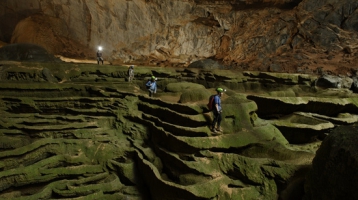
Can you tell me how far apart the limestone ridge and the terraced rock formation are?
331 inches

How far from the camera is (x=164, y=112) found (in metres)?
9.52

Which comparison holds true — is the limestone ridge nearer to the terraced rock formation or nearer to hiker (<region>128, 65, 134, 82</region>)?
hiker (<region>128, 65, 134, 82</region>)

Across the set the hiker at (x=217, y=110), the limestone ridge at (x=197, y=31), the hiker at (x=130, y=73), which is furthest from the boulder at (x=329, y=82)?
the hiker at (x=130, y=73)

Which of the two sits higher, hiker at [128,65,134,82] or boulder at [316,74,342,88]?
boulder at [316,74,342,88]

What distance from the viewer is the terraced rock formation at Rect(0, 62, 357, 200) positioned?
708 cm

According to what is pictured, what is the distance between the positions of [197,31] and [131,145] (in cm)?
1637

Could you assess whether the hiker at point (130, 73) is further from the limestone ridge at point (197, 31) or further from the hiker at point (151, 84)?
the limestone ridge at point (197, 31)

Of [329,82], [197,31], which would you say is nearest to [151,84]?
A: [329,82]

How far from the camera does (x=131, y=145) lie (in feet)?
31.6

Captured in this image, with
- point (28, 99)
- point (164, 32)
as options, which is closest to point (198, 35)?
point (164, 32)

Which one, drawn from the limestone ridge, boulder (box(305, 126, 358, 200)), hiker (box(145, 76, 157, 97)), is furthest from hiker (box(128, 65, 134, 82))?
boulder (box(305, 126, 358, 200))

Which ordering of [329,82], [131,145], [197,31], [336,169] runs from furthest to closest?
[197,31] → [329,82] → [131,145] → [336,169]

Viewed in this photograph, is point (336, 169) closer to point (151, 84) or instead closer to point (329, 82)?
point (151, 84)

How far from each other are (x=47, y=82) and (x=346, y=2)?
79.5 ft
